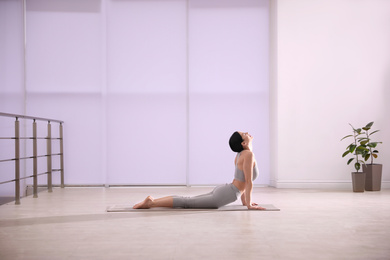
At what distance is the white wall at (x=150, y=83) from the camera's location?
19.6 feet

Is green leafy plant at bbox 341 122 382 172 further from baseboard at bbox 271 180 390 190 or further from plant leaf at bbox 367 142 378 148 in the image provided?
baseboard at bbox 271 180 390 190

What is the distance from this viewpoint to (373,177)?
5.29 metres

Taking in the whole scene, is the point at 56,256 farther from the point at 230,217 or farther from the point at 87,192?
the point at 87,192

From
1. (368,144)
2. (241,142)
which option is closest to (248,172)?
(241,142)

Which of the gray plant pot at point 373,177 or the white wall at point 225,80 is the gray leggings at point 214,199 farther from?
the gray plant pot at point 373,177

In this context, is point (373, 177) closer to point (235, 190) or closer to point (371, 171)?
point (371, 171)

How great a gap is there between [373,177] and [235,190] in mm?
2423

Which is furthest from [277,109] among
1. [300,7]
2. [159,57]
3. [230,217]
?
[230,217]

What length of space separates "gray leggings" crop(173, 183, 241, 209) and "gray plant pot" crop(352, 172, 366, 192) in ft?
6.93

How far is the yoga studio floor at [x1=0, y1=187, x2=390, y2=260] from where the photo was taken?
2.33 metres

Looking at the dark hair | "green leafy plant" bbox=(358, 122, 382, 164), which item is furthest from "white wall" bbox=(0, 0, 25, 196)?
"green leafy plant" bbox=(358, 122, 382, 164)

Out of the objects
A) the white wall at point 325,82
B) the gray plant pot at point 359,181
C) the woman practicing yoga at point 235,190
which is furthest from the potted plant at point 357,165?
the woman practicing yoga at point 235,190

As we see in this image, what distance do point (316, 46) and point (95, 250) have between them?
14.5ft

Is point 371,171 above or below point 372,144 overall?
below
